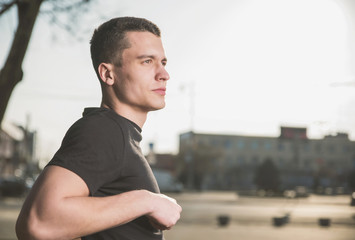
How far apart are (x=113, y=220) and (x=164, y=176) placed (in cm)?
4876

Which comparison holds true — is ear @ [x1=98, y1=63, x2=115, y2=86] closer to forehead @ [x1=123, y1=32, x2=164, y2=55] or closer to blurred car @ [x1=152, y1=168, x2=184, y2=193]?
forehead @ [x1=123, y1=32, x2=164, y2=55]

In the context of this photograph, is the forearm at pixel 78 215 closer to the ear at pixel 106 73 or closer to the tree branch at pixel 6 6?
the ear at pixel 106 73

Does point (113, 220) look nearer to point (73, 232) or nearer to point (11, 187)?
point (73, 232)

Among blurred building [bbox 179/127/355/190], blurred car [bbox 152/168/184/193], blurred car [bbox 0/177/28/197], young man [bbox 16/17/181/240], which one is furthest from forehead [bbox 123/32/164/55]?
blurred building [bbox 179/127/355/190]

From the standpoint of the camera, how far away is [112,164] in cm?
160

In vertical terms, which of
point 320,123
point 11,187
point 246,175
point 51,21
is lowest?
point 246,175

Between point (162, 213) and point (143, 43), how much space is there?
63 centimetres

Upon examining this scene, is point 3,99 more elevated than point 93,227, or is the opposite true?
point 3,99

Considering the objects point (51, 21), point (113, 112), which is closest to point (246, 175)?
point (51, 21)

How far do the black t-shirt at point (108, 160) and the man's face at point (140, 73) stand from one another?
12 cm

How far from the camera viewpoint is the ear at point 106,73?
1861 millimetres

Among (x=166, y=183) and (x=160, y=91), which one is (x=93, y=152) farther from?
(x=166, y=183)

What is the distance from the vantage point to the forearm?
1.46 meters

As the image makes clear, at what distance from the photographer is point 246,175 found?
279 feet
